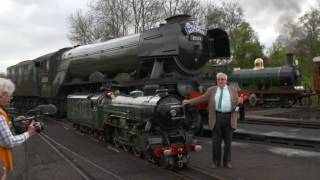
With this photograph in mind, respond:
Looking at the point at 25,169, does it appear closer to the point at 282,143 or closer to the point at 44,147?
the point at 44,147

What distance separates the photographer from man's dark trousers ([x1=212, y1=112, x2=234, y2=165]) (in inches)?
332

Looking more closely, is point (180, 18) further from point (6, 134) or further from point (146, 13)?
point (146, 13)

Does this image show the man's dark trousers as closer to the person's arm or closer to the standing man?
the standing man

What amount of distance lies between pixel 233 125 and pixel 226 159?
0.68 meters

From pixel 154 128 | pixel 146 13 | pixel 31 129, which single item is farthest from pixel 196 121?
pixel 146 13

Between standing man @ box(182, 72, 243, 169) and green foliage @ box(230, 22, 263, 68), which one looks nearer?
standing man @ box(182, 72, 243, 169)

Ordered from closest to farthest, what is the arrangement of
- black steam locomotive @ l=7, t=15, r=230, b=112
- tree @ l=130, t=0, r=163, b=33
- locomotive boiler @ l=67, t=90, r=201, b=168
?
locomotive boiler @ l=67, t=90, r=201, b=168, black steam locomotive @ l=7, t=15, r=230, b=112, tree @ l=130, t=0, r=163, b=33

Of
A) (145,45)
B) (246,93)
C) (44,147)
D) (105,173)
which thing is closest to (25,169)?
(105,173)

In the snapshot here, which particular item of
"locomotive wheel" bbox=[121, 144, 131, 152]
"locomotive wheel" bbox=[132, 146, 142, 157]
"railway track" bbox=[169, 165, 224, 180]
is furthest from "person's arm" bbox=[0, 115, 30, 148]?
"locomotive wheel" bbox=[121, 144, 131, 152]

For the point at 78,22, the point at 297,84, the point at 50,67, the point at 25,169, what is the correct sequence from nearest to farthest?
the point at 25,169 < the point at 50,67 < the point at 297,84 < the point at 78,22

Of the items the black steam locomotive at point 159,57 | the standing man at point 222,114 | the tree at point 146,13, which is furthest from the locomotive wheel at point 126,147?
the tree at point 146,13

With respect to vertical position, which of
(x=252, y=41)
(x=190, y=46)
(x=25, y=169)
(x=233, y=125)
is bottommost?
(x=25, y=169)

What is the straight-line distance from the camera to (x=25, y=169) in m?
9.12

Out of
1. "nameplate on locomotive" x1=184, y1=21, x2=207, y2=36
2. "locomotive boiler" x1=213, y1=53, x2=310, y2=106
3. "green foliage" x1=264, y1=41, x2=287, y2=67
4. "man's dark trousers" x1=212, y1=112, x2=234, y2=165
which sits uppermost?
"green foliage" x1=264, y1=41, x2=287, y2=67
